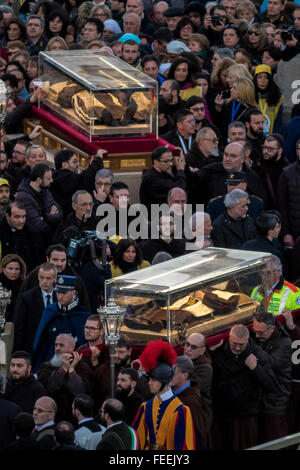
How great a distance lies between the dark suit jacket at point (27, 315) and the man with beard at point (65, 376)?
955 mm

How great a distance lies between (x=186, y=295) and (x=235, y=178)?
290cm

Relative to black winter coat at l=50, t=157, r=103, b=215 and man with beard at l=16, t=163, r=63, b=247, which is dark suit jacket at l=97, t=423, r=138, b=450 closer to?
man with beard at l=16, t=163, r=63, b=247

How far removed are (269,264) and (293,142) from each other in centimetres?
420

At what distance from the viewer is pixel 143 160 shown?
18250 millimetres

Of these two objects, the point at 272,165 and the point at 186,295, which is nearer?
the point at 186,295

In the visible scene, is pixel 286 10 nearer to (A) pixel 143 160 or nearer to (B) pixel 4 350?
(A) pixel 143 160

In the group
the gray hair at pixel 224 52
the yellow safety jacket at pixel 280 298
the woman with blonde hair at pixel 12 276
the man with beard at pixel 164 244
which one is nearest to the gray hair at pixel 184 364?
the yellow safety jacket at pixel 280 298

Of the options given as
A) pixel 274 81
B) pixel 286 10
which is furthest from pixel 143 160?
pixel 286 10

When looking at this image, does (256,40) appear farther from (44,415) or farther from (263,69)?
(44,415)

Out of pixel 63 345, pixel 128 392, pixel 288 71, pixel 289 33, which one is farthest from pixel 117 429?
pixel 289 33

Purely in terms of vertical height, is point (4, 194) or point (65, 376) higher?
point (4, 194)

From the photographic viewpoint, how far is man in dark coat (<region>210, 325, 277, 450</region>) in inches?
538

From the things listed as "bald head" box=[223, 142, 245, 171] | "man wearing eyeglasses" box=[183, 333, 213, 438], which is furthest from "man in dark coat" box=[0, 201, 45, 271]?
"man wearing eyeglasses" box=[183, 333, 213, 438]

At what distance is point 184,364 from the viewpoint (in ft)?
43.0
